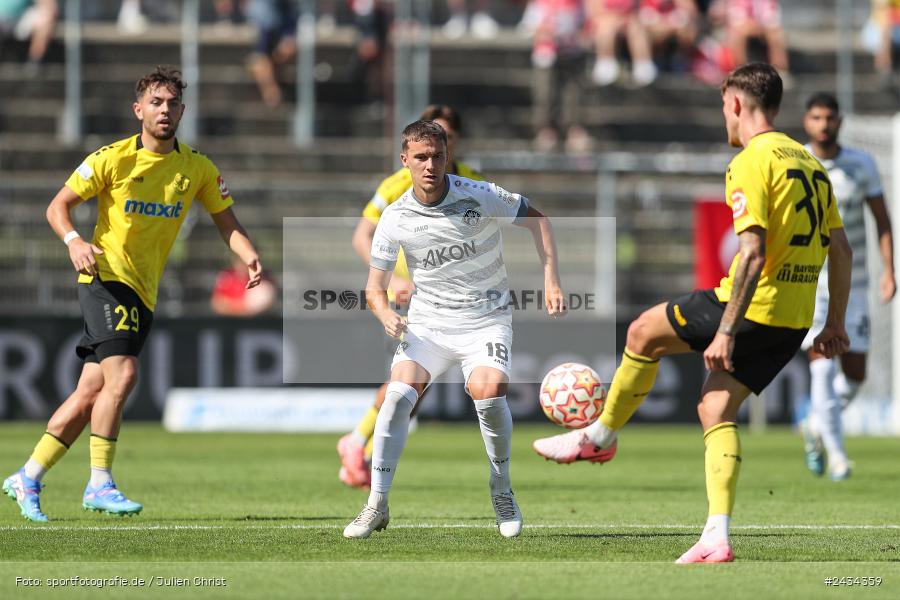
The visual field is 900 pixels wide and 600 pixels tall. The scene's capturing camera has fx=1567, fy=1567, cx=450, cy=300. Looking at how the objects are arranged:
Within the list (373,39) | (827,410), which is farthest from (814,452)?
(373,39)

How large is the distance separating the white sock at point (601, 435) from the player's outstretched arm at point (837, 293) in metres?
1.23

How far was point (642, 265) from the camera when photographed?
68.7 feet

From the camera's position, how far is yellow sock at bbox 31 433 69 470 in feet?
30.0

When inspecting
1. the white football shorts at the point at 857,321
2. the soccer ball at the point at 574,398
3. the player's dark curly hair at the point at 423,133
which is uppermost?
the player's dark curly hair at the point at 423,133

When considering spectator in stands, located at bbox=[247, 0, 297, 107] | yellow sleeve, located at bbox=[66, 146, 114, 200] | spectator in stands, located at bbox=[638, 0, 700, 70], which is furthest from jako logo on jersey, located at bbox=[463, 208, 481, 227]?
spectator in stands, located at bbox=[638, 0, 700, 70]

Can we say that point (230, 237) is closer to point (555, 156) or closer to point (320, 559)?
point (320, 559)

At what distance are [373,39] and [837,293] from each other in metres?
16.5

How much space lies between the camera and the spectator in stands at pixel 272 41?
2342 centimetres

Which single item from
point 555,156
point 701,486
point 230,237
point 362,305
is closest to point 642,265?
point 555,156

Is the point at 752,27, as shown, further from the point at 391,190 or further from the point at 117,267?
the point at 117,267

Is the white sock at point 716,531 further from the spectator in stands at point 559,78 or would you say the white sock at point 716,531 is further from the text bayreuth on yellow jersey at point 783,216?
the spectator in stands at point 559,78

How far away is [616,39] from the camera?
24.3 m

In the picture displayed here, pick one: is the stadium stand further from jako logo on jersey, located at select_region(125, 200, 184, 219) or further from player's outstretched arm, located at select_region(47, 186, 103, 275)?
player's outstretched arm, located at select_region(47, 186, 103, 275)

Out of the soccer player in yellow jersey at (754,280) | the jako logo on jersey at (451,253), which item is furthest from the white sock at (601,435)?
the jako logo on jersey at (451,253)
